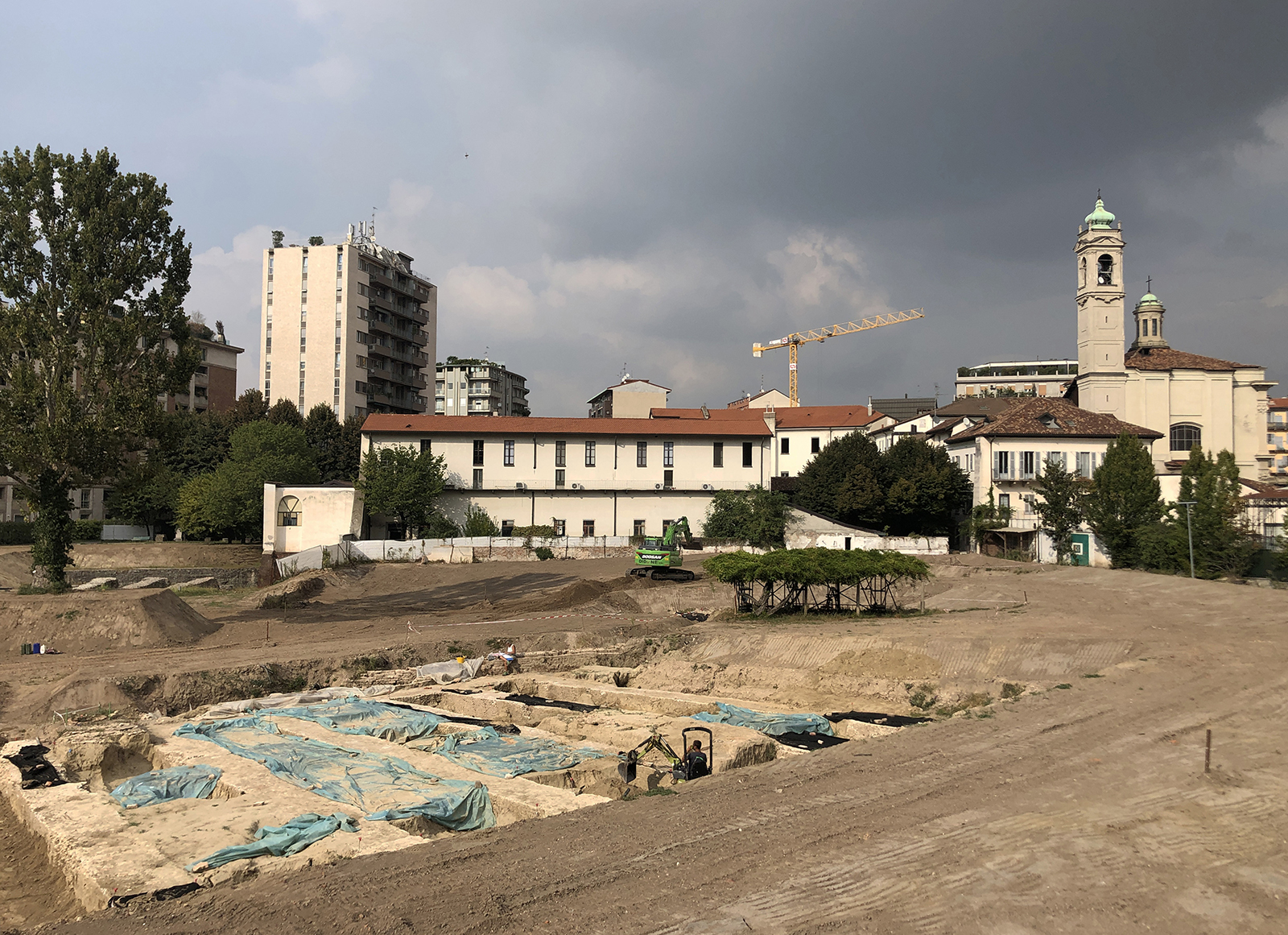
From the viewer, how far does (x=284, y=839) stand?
984 centimetres

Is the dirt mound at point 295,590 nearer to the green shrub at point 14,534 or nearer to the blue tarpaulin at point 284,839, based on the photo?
the blue tarpaulin at point 284,839

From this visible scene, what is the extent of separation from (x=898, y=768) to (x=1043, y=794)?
2.12 metres

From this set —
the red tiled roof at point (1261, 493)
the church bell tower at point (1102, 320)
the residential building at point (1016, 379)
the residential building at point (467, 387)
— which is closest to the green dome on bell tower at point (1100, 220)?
the church bell tower at point (1102, 320)

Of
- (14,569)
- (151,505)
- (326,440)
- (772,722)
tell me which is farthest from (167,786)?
(326,440)

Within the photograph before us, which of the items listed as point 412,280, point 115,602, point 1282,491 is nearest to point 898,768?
point 115,602

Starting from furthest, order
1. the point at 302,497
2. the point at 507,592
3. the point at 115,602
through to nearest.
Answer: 1. the point at 302,497
2. the point at 507,592
3. the point at 115,602

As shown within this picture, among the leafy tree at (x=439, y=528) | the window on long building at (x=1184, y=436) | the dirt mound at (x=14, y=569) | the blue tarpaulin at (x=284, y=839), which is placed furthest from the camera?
the window on long building at (x=1184, y=436)

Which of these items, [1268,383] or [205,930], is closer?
[205,930]

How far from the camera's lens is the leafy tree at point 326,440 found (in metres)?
69.5

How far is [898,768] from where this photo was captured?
12.7 metres

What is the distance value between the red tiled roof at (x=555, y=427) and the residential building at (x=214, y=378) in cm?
3701

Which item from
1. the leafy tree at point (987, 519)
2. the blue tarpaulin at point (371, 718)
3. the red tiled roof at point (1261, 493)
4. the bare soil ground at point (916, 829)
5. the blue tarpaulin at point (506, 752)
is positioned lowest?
the blue tarpaulin at point (371, 718)

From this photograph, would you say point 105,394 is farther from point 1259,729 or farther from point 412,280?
point 412,280

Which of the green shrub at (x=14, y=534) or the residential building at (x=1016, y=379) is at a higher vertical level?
the residential building at (x=1016, y=379)
